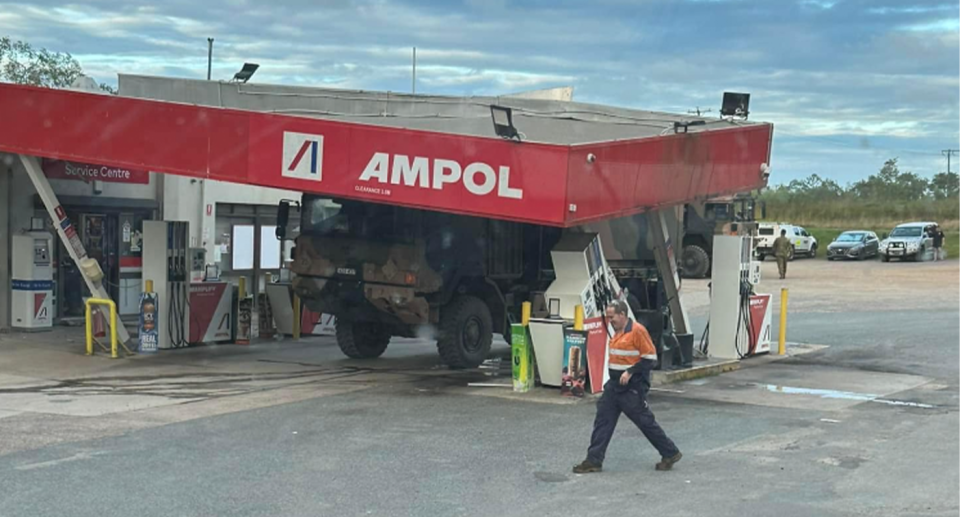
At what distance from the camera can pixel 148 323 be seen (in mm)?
16953

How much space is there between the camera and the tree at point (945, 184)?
77.9 meters

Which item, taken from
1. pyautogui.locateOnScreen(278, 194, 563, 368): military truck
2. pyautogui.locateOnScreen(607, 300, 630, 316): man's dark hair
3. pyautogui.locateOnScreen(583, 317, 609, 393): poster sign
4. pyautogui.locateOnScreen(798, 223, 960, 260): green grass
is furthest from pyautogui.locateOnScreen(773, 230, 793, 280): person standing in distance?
pyautogui.locateOnScreen(607, 300, 630, 316): man's dark hair

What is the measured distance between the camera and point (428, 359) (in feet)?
57.1

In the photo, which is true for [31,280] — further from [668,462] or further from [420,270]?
[668,462]

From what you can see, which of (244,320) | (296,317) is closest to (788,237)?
(296,317)

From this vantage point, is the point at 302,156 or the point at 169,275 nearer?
the point at 302,156

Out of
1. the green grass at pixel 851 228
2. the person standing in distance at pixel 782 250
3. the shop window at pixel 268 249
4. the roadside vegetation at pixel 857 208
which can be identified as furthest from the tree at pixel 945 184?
the shop window at pixel 268 249

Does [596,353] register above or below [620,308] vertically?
below

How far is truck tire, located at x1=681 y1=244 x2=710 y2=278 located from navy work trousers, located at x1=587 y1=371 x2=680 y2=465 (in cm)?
2732

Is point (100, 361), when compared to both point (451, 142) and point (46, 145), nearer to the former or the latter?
point (46, 145)

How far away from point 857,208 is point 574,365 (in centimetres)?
5639

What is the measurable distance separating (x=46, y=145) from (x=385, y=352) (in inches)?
249

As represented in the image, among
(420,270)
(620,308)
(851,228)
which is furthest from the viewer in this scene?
(851,228)

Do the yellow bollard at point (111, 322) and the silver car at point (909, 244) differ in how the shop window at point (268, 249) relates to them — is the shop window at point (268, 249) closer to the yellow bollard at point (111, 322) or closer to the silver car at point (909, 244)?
the yellow bollard at point (111, 322)
